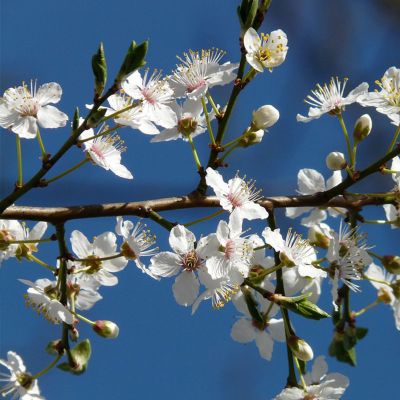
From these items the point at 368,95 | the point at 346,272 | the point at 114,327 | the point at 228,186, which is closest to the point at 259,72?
the point at 228,186

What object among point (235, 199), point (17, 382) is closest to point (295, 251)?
point (235, 199)

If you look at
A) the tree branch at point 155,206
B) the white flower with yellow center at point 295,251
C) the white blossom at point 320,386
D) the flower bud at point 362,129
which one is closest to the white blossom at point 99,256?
the tree branch at point 155,206

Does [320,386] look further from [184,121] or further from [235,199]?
[184,121]

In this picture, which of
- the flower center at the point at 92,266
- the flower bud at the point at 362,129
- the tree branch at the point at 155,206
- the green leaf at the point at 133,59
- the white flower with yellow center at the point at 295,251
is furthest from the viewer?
the flower bud at the point at 362,129

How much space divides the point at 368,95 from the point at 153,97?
48cm

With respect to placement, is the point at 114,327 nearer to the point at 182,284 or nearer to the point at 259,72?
the point at 182,284

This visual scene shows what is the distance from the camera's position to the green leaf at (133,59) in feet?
A: 4.40

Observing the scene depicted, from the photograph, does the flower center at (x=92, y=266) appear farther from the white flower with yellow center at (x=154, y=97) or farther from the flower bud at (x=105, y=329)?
the white flower with yellow center at (x=154, y=97)

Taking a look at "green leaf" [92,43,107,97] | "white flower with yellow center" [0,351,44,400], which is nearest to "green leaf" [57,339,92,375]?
"white flower with yellow center" [0,351,44,400]

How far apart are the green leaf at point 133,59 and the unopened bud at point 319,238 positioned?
67cm

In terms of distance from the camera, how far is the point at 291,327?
1659 millimetres

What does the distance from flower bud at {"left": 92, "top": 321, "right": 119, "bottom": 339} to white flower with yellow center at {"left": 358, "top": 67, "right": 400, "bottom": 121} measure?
2.37 ft

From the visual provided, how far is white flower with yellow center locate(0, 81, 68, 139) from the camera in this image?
159 cm

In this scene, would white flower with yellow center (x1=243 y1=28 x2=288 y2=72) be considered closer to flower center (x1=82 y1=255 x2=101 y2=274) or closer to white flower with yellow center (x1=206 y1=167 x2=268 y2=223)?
white flower with yellow center (x1=206 y1=167 x2=268 y2=223)
